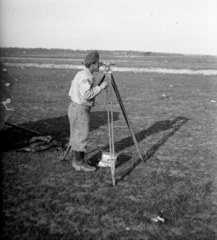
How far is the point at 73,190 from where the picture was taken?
16.3 feet

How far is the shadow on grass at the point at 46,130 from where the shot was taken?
7.41 meters

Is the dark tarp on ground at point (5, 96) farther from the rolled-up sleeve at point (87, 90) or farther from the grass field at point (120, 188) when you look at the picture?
the rolled-up sleeve at point (87, 90)

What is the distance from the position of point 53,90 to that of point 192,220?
14.5 m

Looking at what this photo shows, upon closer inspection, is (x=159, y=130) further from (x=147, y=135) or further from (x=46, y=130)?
(x=46, y=130)

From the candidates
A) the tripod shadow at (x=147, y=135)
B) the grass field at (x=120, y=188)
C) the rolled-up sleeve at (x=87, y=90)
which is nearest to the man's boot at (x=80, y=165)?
the grass field at (x=120, y=188)

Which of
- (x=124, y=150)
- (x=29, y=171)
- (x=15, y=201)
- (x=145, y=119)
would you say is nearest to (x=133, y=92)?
(x=145, y=119)

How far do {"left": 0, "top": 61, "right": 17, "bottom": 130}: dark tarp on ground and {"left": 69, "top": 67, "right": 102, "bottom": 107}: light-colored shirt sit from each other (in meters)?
1.79

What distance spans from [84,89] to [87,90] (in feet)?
0.20

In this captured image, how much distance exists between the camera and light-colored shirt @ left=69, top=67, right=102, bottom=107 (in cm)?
511

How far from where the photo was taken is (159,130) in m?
9.14

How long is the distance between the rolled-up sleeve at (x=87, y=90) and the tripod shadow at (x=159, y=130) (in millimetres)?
1807

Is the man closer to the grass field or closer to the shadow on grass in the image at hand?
the grass field

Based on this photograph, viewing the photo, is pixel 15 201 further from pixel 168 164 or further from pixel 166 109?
pixel 166 109

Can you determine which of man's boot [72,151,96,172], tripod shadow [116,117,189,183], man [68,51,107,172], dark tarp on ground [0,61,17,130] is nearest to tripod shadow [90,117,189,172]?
tripod shadow [116,117,189,183]
